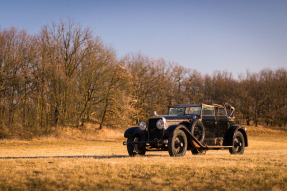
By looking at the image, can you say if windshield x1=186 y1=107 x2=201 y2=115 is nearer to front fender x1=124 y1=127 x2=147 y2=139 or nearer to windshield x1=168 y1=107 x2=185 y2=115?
windshield x1=168 y1=107 x2=185 y2=115

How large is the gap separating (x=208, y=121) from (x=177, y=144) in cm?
235

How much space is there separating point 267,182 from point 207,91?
2366 inches

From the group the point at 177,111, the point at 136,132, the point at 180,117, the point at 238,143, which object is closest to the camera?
the point at 180,117

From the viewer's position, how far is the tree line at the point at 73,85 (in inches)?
1230

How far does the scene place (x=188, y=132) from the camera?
484 inches

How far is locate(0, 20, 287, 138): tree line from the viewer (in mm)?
31234

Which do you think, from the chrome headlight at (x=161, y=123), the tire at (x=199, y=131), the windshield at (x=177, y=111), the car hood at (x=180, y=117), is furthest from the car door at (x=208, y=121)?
the chrome headlight at (x=161, y=123)

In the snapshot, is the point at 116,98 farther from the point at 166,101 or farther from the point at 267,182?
the point at 267,182

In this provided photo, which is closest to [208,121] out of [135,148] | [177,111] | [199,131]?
[199,131]

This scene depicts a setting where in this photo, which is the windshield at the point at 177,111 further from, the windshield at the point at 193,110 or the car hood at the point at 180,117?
the car hood at the point at 180,117

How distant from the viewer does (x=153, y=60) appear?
54.2 metres

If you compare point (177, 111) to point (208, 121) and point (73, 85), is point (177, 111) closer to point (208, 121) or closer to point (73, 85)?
point (208, 121)

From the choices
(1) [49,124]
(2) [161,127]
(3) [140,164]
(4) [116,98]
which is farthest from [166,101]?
(3) [140,164]

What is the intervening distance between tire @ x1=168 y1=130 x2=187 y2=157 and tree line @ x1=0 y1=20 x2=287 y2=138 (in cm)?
2289
